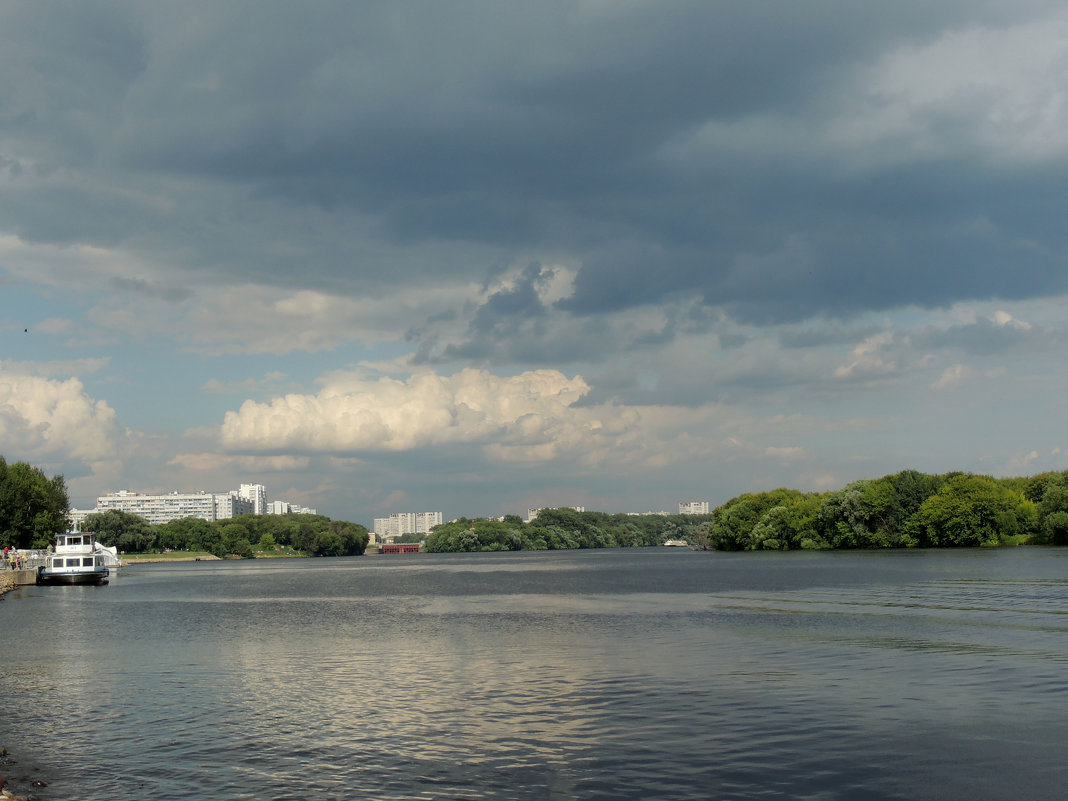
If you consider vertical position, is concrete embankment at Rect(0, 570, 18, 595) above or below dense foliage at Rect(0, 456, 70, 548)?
below

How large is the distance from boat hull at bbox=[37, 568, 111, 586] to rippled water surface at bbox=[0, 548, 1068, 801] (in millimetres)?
59121

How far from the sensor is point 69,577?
116 meters

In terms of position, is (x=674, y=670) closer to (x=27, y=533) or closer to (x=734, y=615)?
(x=734, y=615)

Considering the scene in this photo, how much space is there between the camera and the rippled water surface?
68.5 feet

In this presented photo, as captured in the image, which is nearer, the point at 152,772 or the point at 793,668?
the point at 152,772

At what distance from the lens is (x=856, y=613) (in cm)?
5750

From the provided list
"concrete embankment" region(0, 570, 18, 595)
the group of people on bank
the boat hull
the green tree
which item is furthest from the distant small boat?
the green tree

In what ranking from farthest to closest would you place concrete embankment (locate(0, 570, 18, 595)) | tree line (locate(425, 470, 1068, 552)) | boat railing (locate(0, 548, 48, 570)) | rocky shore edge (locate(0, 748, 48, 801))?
tree line (locate(425, 470, 1068, 552)) < boat railing (locate(0, 548, 48, 570)) < concrete embankment (locate(0, 570, 18, 595)) < rocky shore edge (locate(0, 748, 48, 801))

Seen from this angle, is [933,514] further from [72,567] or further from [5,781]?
[5,781]

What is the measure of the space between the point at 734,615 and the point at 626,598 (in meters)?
20.7

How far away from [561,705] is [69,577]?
4202 inches

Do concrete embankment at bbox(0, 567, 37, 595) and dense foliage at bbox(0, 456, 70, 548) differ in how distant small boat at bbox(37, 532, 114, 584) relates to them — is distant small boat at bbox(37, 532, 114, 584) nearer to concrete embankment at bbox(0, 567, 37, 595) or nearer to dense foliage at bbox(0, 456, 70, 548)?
concrete embankment at bbox(0, 567, 37, 595)

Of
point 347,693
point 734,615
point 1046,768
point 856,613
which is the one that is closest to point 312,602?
point 734,615

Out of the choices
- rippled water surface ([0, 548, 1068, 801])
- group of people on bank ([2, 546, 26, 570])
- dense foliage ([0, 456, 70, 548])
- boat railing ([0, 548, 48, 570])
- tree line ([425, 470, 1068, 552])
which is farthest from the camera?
tree line ([425, 470, 1068, 552])
